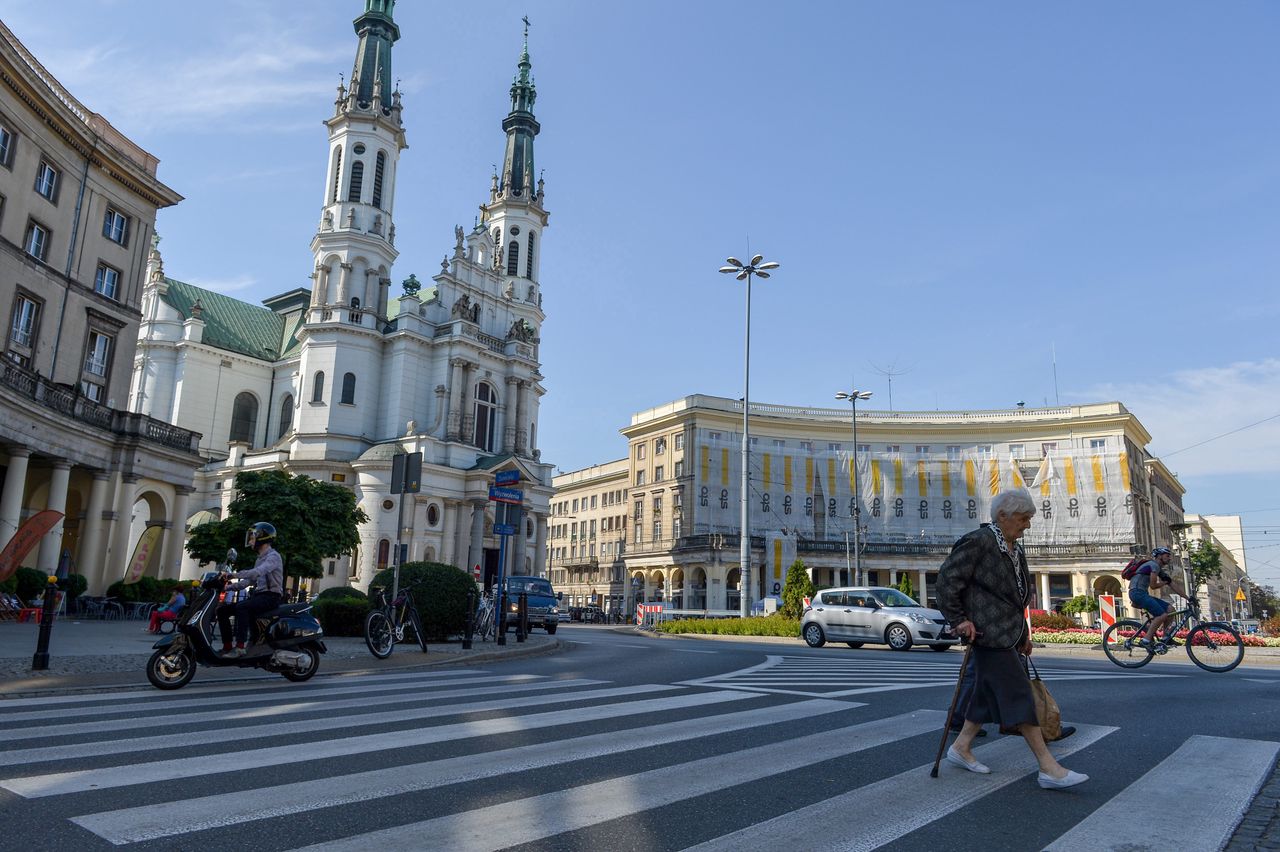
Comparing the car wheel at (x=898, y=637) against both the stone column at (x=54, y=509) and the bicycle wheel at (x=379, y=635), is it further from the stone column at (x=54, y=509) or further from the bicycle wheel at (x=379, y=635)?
the stone column at (x=54, y=509)

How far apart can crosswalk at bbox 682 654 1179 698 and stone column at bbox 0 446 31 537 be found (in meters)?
22.1

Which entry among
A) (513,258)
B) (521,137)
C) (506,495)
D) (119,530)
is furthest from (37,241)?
(521,137)

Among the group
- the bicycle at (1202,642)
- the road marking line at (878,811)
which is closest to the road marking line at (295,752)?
the road marking line at (878,811)

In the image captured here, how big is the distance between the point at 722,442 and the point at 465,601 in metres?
57.4

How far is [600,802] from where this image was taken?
4309mm

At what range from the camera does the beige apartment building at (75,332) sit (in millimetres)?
24859

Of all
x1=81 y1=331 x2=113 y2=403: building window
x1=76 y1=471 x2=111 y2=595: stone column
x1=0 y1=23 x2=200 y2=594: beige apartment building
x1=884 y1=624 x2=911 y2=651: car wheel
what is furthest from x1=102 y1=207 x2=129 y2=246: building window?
x1=884 y1=624 x2=911 y2=651: car wheel

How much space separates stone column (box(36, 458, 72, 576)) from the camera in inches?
1012

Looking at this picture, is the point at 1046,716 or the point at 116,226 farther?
the point at 116,226

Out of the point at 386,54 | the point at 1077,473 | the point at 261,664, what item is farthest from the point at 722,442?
the point at 261,664

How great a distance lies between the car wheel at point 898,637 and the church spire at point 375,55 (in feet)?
177

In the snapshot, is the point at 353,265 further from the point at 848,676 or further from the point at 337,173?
the point at 848,676

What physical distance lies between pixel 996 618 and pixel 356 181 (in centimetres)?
6029

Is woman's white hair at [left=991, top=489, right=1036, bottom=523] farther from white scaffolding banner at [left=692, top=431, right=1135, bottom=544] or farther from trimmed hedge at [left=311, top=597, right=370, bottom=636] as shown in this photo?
white scaffolding banner at [left=692, top=431, right=1135, bottom=544]
